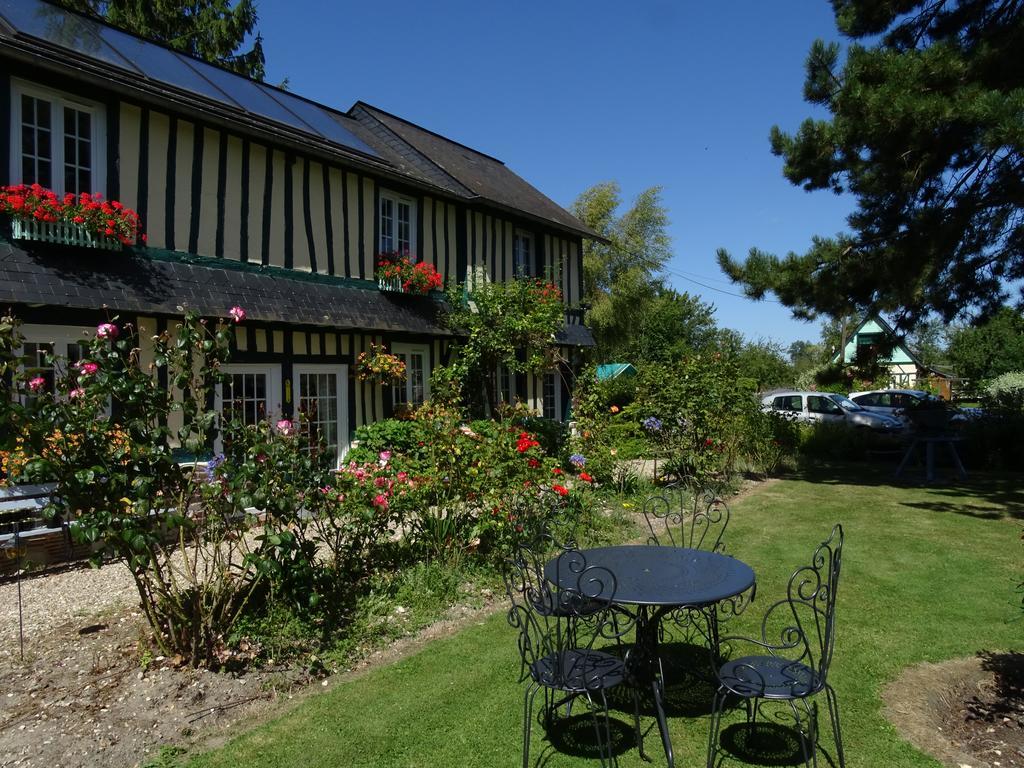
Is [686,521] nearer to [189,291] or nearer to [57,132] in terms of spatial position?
[189,291]

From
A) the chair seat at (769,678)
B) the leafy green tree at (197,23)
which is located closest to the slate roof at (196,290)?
the chair seat at (769,678)

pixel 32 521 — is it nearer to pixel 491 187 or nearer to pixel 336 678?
pixel 336 678

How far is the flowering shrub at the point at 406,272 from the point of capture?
35.0ft

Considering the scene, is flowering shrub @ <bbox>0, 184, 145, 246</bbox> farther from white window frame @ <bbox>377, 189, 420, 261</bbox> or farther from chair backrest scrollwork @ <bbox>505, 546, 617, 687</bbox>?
chair backrest scrollwork @ <bbox>505, 546, 617, 687</bbox>

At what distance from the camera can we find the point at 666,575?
3.53m

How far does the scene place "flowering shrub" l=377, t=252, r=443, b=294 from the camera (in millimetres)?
10672

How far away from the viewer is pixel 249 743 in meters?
3.32

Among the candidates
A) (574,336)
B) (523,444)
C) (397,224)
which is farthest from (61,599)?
(574,336)

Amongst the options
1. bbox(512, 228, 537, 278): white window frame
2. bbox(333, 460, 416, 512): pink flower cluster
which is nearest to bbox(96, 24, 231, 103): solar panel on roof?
bbox(333, 460, 416, 512): pink flower cluster

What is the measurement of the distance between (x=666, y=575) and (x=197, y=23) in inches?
872

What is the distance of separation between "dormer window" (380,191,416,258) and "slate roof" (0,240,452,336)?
1.01m

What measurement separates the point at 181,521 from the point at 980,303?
1327 centimetres

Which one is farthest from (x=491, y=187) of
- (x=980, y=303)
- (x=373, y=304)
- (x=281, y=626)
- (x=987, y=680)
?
(x=987, y=680)

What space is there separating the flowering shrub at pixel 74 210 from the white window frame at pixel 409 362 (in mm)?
4524
